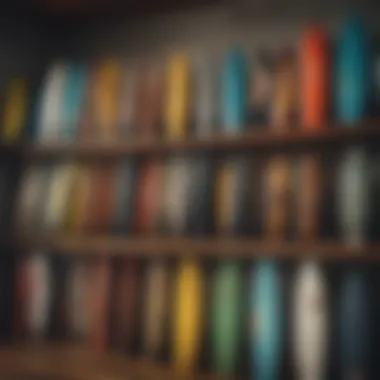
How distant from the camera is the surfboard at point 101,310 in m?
1.80

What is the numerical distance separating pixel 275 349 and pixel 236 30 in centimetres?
103

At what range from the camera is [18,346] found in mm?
1852

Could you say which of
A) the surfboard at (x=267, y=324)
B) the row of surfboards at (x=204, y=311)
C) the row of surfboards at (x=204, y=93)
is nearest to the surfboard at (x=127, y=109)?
the row of surfboards at (x=204, y=93)

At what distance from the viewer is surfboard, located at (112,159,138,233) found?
5.95ft

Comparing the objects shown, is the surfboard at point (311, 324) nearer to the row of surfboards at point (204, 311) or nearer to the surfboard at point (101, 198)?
the row of surfboards at point (204, 311)

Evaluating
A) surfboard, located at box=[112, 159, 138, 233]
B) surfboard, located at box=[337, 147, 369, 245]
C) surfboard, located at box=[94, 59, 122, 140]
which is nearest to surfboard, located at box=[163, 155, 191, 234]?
surfboard, located at box=[112, 159, 138, 233]

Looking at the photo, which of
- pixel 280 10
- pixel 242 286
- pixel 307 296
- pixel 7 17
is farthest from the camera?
pixel 7 17

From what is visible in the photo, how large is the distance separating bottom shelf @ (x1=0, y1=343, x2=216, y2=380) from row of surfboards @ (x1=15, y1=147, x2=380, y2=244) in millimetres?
386

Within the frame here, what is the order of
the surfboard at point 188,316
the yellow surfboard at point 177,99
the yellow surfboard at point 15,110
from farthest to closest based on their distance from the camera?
the yellow surfboard at point 15,110 → the yellow surfboard at point 177,99 → the surfboard at point 188,316

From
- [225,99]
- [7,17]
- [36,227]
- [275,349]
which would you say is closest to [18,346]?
[36,227]

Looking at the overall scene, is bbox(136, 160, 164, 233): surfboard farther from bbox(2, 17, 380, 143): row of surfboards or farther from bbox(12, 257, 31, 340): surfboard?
bbox(12, 257, 31, 340): surfboard

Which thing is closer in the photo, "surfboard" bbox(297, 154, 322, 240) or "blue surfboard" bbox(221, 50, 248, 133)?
"surfboard" bbox(297, 154, 322, 240)

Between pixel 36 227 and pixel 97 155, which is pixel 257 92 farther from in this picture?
pixel 36 227

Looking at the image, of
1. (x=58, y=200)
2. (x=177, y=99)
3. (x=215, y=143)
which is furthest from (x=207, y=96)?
(x=58, y=200)
